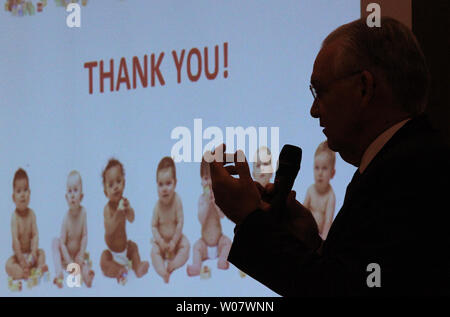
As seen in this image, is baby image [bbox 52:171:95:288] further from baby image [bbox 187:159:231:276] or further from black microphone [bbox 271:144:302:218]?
black microphone [bbox 271:144:302:218]

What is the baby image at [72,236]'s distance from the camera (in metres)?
2.43

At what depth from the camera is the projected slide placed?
209 centimetres

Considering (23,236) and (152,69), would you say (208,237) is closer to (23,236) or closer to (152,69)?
(152,69)

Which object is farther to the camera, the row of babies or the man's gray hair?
the row of babies

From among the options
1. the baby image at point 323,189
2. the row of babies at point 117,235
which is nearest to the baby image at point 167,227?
the row of babies at point 117,235

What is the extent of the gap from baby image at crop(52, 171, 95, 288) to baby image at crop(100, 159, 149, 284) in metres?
0.10

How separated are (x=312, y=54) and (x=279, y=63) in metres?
0.12

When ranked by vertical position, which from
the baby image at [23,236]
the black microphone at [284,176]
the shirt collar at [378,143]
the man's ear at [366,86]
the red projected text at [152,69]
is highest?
the red projected text at [152,69]

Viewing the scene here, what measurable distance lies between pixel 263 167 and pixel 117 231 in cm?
61

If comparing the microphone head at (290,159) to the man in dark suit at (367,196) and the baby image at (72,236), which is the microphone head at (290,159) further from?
the baby image at (72,236)

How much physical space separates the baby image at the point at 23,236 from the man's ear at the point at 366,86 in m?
1.84

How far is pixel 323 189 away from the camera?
6.55 feet
